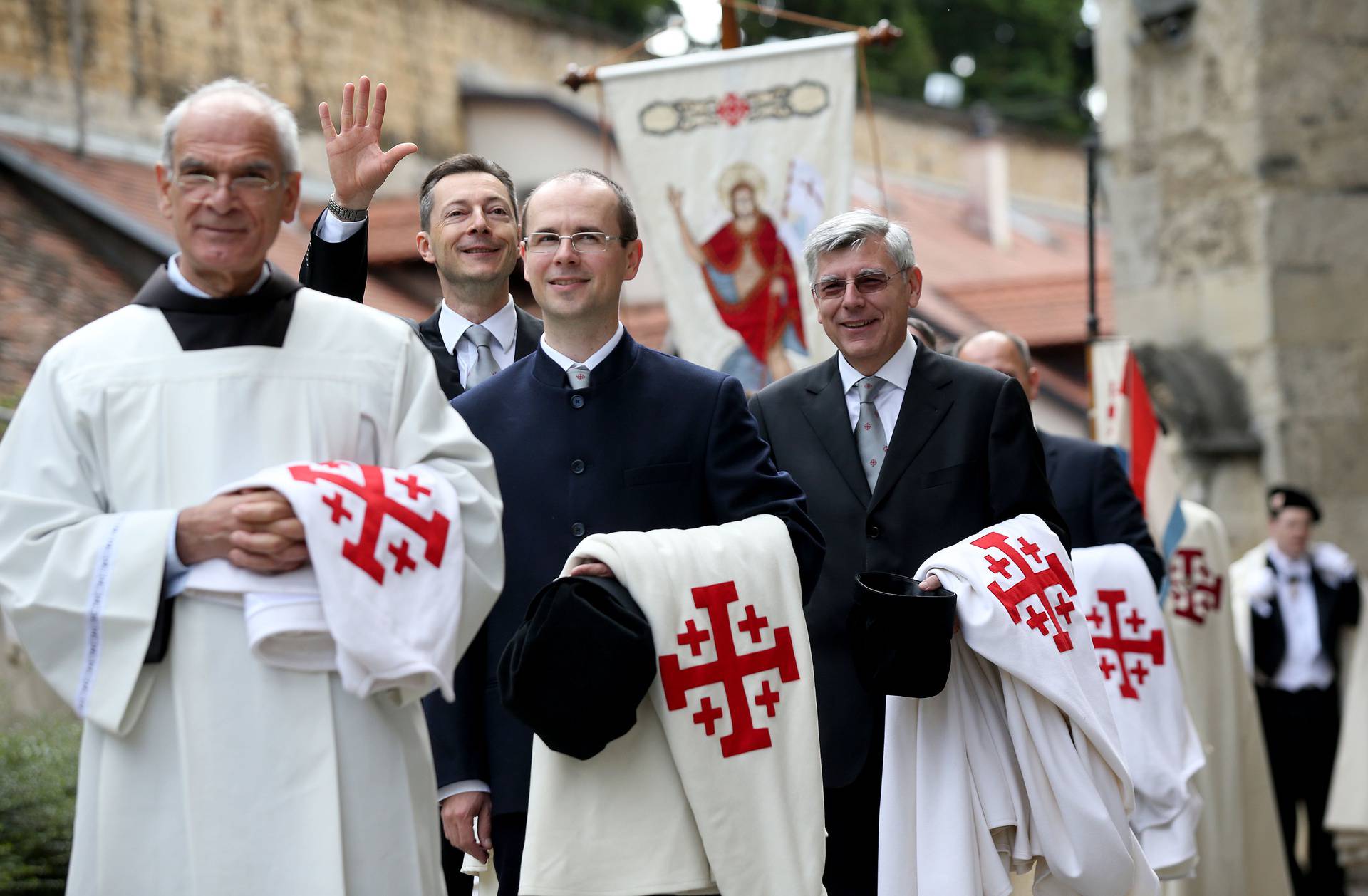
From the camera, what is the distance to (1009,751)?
15.6 feet

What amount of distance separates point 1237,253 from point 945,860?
30.1ft

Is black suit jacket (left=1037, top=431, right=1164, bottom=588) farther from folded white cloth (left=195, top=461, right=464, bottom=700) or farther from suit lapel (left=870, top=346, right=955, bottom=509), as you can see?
folded white cloth (left=195, top=461, right=464, bottom=700)

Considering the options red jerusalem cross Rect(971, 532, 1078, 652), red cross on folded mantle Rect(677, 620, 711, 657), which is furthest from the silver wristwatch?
red jerusalem cross Rect(971, 532, 1078, 652)

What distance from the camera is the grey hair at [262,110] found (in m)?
3.42

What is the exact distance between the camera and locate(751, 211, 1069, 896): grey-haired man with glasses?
16.0ft

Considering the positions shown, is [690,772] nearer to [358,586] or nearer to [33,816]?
[358,586]

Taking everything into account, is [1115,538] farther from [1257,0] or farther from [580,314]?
[1257,0]

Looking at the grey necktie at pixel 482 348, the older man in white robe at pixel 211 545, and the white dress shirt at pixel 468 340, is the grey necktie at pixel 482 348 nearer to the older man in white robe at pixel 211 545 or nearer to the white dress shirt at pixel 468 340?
the white dress shirt at pixel 468 340

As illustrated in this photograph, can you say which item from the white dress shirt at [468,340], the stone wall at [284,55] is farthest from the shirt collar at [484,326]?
the stone wall at [284,55]

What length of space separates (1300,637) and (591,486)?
720cm

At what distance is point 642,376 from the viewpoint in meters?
4.31

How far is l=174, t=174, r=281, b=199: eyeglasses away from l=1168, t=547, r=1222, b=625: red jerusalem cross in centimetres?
587

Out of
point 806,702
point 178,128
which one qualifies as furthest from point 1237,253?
point 178,128

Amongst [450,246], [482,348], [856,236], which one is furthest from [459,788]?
[856,236]
